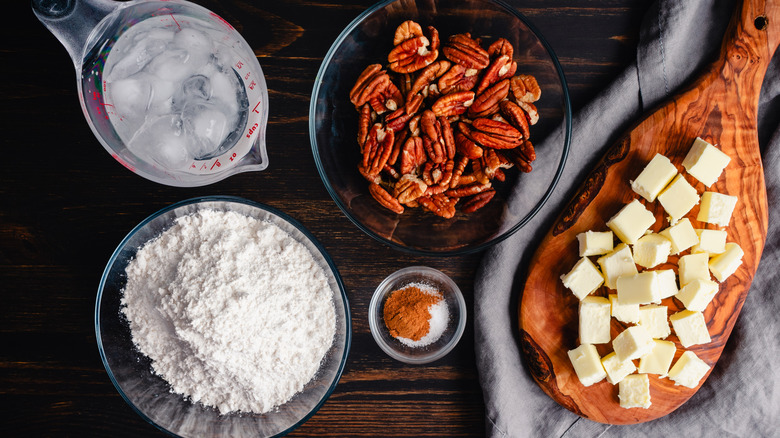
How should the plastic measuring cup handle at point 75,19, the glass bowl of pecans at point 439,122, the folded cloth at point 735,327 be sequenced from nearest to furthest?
the plastic measuring cup handle at point 75,19 → the glass bowl of pecans at point 439,122 → the folded cloth at point 735,327

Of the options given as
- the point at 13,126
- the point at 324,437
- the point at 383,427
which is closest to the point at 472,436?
the point at 383,427

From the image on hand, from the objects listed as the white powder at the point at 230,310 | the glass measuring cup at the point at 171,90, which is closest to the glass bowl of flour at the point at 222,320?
the white powder at the point at 230,310

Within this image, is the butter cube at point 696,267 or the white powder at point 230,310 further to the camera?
the butter cube at point 696,267

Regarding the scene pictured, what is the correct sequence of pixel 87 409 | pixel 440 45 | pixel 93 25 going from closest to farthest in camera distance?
pixel 93 25, pixel 440 45, pixel 87 409

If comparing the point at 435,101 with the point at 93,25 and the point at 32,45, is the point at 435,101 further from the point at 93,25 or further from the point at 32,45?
the point at 32,45

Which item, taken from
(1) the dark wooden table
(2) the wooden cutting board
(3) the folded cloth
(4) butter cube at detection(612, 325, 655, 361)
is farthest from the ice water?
(4) butter cube at detection(612, 325, 655, 361)

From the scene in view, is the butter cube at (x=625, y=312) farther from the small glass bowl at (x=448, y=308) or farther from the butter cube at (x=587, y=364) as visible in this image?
the small glass bowl at (x=448, y=308)

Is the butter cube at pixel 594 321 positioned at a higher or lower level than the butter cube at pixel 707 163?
lower
